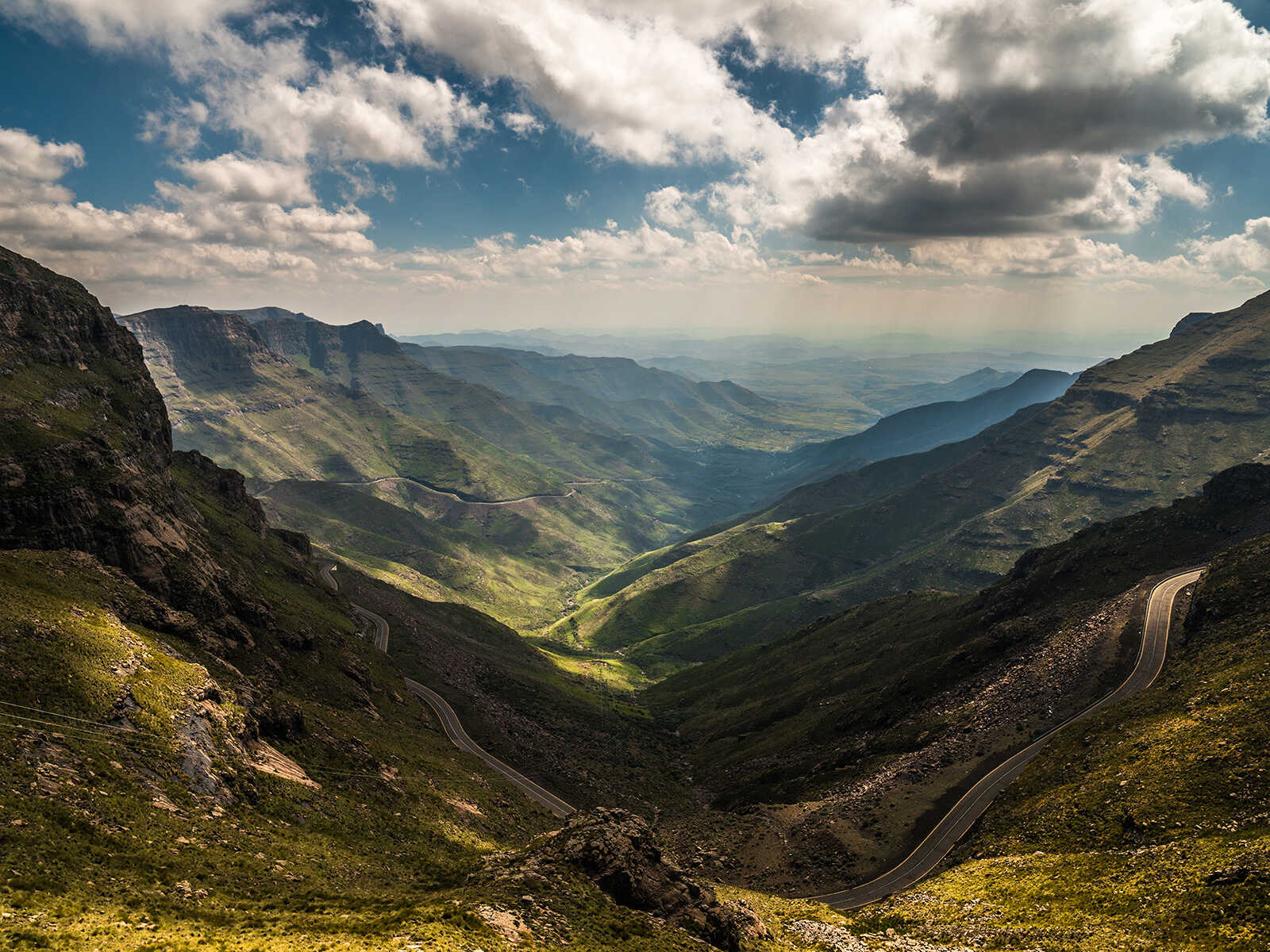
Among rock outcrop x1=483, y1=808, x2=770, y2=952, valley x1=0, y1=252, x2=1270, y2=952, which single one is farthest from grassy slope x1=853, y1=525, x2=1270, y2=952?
rock outcrop x1=483, y1=808, x2=770, y2=952

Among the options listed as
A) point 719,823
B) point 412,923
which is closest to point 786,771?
point 719,823

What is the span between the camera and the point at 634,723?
182m

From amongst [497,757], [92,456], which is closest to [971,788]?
[497,757]

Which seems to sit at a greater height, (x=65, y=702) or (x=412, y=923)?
(x=65, y=702)

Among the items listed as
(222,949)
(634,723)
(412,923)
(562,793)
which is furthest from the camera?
(634,723)

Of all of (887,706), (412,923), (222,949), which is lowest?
(887,706)

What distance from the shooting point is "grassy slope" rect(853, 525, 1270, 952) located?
147 ft

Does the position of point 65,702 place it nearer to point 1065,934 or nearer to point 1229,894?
point 1065,934

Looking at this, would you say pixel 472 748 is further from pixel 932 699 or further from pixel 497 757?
pixel 932 699

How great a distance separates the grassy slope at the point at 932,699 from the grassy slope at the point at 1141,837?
13.6m

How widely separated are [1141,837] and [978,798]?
25.6m

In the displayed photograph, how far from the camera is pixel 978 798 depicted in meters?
80.1

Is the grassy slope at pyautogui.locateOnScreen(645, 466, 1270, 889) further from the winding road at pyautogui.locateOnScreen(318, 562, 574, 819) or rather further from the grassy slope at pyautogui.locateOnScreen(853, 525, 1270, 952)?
the winding road at pyautogui.locateOnScreen(318, 562, 574, 819)

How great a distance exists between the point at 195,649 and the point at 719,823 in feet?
278
